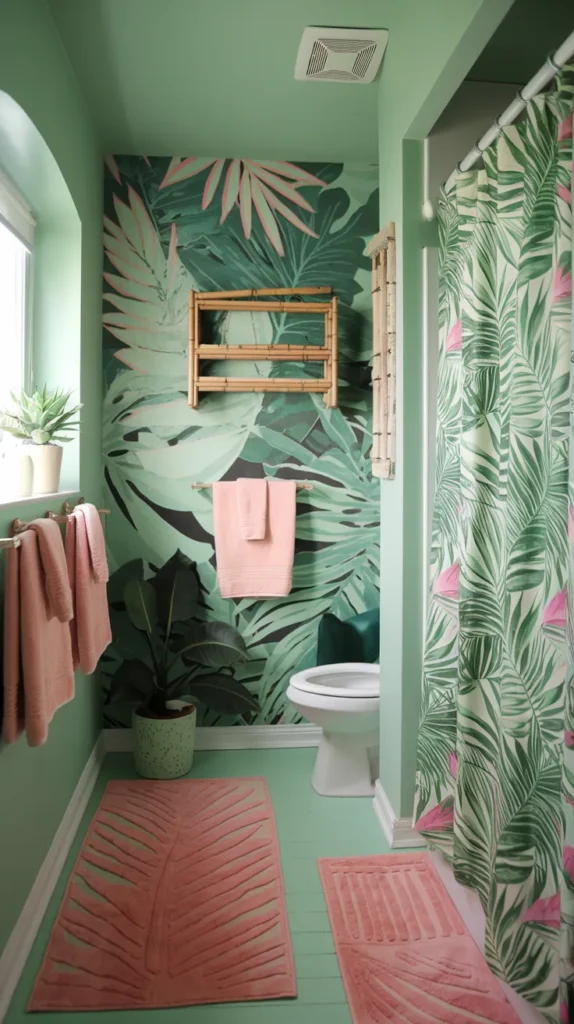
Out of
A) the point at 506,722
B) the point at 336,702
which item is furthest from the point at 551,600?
the point at 336,702

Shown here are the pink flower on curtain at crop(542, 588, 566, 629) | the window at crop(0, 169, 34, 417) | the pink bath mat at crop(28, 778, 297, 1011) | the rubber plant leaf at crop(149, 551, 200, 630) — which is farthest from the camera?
the rubber plant leaf at crop(149, 551, 200, 630)

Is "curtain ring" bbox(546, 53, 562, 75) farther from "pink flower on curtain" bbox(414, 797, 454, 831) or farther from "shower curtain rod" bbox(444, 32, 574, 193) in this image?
"pink flower on curtain" bbox(414, 797, 454, 831)

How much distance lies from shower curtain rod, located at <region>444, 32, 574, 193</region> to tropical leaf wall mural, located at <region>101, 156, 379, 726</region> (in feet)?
4.22

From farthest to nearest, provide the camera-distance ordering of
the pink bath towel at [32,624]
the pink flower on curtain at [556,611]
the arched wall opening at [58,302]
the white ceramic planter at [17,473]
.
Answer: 1. the arched wall opening at [58,302]
2. the white ceramic planter at [17,473]
3. the pink bath towel at [32,624]
4. the pink flower on curtain at [556,611]

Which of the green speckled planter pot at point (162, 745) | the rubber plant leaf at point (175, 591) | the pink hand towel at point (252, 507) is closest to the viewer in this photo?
the green speckled planter pot at point (162, 745)

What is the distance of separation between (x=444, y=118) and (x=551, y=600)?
1.62 metres

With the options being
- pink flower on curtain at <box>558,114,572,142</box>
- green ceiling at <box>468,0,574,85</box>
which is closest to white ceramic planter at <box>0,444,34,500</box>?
pink flower on curtain at <box>558,114,572,142</box>

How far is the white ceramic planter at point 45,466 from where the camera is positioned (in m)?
2.14

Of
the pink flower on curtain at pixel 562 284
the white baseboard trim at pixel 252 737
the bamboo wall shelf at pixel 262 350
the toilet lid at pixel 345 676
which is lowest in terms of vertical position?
the white baseboard trim at pixel 252 737

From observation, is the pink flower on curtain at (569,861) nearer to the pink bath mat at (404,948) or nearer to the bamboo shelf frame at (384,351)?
the pink bath mat at (404,948)

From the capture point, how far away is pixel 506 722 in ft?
4.96

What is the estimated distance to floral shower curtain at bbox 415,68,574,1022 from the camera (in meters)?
1.35

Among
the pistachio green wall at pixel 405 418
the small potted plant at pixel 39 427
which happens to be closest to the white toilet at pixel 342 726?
the pistachio green wall at pixel 405 418

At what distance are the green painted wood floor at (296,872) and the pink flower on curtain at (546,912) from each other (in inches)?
20.3
